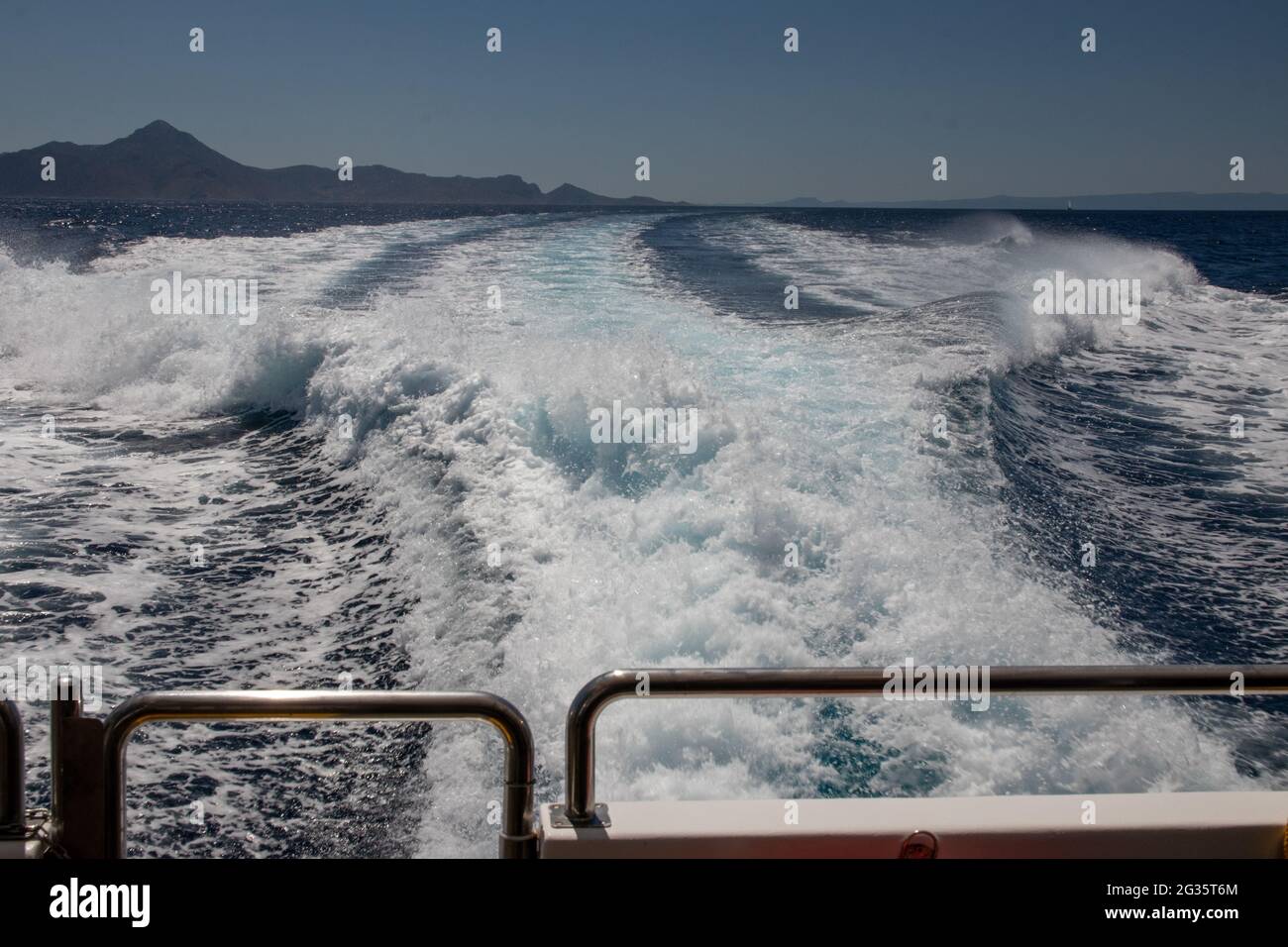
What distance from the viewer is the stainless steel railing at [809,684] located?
164 centimetres

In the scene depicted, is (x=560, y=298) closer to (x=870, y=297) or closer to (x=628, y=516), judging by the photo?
(x=870, y=297)

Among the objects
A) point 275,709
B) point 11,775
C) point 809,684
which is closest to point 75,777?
point 11,775

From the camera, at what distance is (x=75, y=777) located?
5.33 feet

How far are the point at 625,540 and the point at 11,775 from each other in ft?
15.4

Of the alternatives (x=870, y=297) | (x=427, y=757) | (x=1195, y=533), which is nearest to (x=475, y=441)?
(x=427, y=757)

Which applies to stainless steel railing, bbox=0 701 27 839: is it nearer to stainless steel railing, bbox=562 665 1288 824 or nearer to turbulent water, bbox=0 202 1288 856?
stainless steel railing, bbox=562 665 1288 824

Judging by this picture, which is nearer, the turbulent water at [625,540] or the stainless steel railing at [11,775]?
the stainless steel railing at [11,775]

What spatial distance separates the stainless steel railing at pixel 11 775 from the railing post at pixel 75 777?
5cm

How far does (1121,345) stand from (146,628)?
13.8 metres

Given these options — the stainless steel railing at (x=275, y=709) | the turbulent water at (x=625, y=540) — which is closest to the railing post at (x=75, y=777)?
the stainless steel railing at (x=275, y=709)

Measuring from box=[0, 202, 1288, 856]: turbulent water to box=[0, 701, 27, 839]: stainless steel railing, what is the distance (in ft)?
6.85

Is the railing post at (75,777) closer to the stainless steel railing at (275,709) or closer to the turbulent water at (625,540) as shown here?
the stainless steel railing at (275,709)

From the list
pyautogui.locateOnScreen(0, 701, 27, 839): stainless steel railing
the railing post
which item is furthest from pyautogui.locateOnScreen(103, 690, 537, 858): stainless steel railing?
pyautogui.locateOnScreen(0, 701, 27, 839): stainless steel railing
